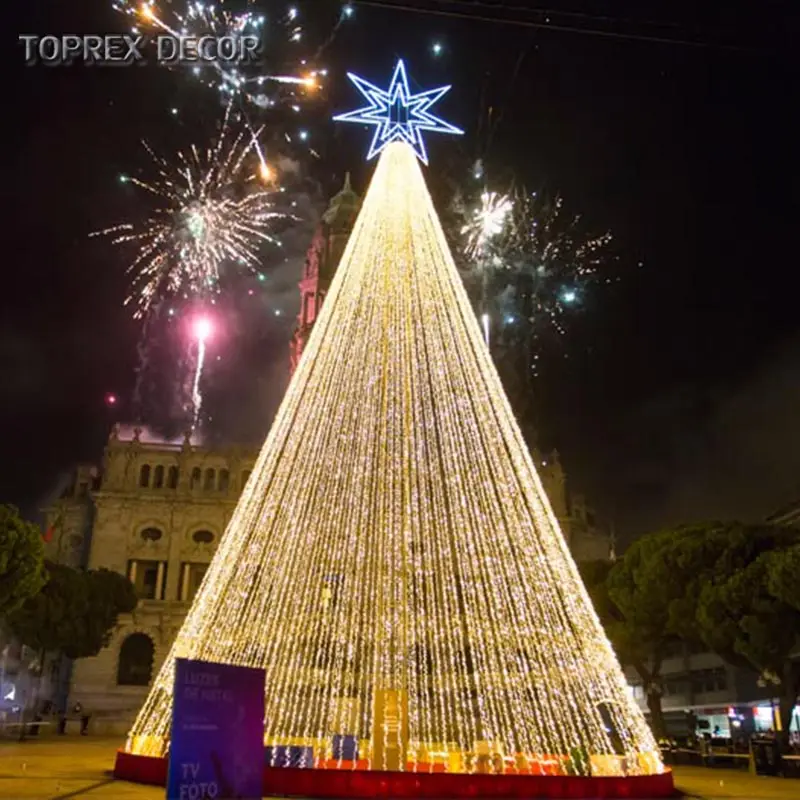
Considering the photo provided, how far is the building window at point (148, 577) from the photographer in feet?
207

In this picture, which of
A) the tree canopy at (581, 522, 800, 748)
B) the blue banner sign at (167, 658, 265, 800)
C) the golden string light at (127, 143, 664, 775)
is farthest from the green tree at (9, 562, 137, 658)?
the blue banner sign at (167, 658, 265, 800)

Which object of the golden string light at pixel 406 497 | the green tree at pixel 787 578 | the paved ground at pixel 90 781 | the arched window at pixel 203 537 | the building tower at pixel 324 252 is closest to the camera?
the paved ground at pixel 90 781

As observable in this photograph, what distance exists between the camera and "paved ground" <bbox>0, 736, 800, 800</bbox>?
16.2 m

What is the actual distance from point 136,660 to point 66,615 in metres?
17.8

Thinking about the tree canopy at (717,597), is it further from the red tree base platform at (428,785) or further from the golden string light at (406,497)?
the red tree base platform at (428,785)

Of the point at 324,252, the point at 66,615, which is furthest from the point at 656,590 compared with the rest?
the point at 324,252

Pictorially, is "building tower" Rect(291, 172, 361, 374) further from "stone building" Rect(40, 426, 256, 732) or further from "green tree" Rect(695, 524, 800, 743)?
"green tree" Rect(695, 524, 800, 743)

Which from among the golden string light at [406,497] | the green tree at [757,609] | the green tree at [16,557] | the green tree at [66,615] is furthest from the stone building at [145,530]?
the golden string light at [406,497]

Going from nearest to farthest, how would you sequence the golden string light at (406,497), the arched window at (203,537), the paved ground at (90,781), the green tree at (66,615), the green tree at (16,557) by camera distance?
1. the paved ground at (90,781)
2. the golden string light at (406,497)
3. the green tree at (16,557)
4. the green tree at (66,615)
5. the arched window at (203,537)

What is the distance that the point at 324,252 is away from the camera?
255ft

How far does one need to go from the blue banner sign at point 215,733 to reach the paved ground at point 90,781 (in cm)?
888

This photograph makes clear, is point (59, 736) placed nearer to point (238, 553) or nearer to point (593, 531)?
point (238, 553)

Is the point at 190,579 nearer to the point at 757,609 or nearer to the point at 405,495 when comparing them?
the point at 757,609

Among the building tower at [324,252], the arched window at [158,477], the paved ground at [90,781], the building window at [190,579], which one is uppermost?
the building tower at [324,252]
